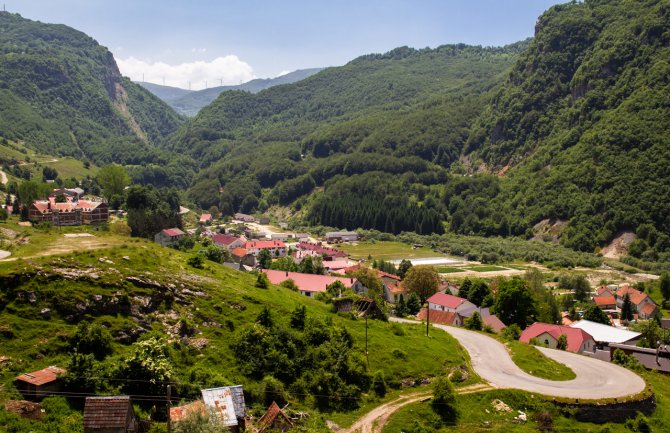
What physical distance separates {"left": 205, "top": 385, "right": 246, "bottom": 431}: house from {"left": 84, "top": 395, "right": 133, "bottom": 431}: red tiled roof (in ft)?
14.3

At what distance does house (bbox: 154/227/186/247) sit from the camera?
3802 inches

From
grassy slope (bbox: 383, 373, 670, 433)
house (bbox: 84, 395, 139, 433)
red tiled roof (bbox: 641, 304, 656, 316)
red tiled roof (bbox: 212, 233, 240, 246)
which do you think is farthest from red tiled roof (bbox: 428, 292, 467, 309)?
red tiled roof (bbox: 212, 233, 240, 246)

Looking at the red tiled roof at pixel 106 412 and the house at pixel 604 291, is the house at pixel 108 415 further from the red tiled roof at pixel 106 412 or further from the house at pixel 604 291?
the house at pixel 604 291

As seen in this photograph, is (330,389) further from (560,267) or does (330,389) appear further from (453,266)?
(560,267)

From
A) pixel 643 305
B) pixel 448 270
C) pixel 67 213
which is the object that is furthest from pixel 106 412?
pixel 448 270

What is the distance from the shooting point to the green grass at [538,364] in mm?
50250

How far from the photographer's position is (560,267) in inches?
5512

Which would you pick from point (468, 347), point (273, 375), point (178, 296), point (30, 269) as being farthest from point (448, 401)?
point (30, 269)

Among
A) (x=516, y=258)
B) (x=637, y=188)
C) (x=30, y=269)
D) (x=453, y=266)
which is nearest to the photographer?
(x=30, y=269)

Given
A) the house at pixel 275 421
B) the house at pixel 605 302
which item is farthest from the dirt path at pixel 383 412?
the house at pixel 605 302

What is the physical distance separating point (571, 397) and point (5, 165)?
157 meters

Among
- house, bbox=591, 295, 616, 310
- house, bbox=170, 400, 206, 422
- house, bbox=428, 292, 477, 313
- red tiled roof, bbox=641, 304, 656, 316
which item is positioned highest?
house, bbox=170, 400, 206, 422

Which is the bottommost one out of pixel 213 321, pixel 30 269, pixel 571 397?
pixel 571 397

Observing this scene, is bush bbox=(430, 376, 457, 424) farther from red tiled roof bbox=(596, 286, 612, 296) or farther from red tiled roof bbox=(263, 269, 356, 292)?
red tiled roof bbox=(596, 286, 612, 296)
